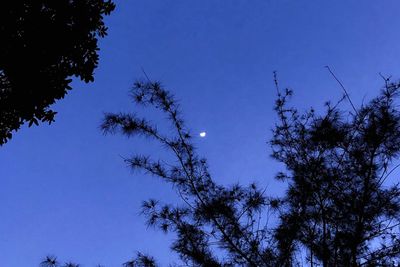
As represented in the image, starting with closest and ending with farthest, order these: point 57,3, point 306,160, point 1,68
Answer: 1. point 1,68
2. point 57,3
3. point 306,160

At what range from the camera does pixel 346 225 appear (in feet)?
19.5

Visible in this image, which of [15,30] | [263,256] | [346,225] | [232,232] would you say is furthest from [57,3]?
[346,225]

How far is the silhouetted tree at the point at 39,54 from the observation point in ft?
17.5

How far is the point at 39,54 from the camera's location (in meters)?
5.48

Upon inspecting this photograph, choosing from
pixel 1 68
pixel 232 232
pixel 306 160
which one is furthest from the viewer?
pixel 306 160

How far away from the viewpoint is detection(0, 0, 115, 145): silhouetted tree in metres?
5.34

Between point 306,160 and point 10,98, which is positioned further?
point 306,160

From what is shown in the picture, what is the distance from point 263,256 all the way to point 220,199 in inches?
42.4

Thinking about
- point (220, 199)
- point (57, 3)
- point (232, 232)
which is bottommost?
point (232, 232)

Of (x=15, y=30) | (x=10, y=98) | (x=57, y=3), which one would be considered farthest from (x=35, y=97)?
(x=57, y=3)

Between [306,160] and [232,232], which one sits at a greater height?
[306,160]

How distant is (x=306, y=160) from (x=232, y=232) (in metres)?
1.63

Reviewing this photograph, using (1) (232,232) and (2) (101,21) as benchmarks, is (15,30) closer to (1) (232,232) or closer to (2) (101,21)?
(2) (101,21)

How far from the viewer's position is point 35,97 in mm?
5551
